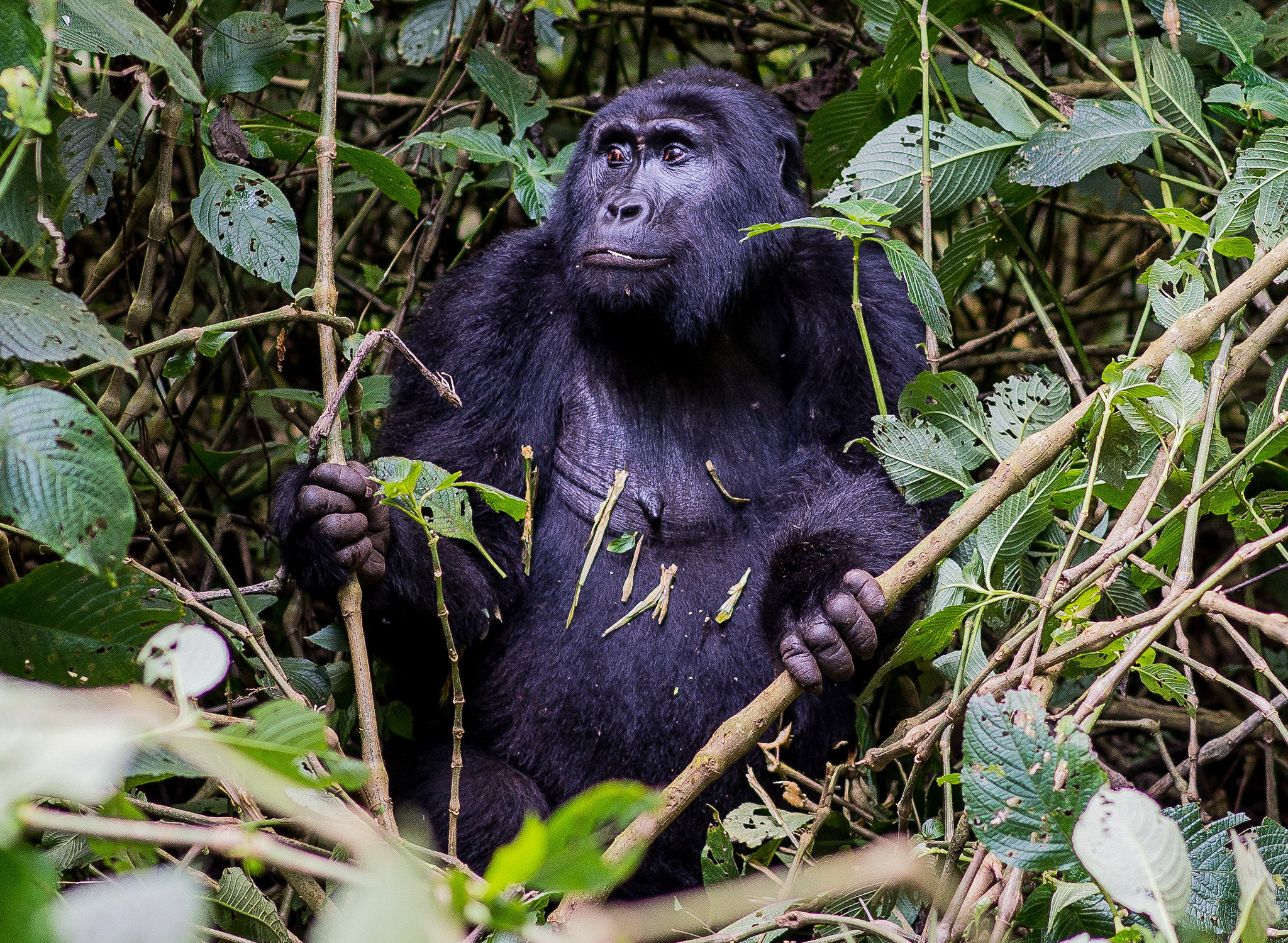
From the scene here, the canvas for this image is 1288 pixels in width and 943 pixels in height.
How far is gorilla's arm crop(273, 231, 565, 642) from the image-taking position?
2.69 metres

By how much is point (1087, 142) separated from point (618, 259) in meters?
1.08

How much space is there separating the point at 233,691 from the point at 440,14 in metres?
2.02

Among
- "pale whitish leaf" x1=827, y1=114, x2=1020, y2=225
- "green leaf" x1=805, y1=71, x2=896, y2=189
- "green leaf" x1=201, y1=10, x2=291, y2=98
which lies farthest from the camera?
"green leaf" x1=805, y1=71, x2=896, y2=189

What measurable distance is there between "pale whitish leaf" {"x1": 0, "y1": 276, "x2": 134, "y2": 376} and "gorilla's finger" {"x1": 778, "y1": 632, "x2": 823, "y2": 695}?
1.21 m

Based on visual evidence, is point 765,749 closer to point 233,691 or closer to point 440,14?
point 233,691

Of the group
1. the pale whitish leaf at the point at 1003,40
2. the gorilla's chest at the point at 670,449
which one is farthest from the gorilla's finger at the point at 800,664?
the pale whitish leaf at the point at 1003,40

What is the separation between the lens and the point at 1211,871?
1.72m

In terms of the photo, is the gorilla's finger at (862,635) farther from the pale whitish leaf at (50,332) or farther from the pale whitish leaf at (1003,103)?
the pale whitish leaf at (50,332)

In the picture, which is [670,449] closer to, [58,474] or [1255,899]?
[58,474]

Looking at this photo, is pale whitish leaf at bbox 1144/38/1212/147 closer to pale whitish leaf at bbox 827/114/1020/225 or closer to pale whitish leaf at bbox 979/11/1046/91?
pale whitish leaf at bbox 979/11/1046/91

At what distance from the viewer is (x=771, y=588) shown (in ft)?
8.68

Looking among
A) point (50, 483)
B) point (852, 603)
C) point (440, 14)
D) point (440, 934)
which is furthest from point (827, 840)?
point (440, 14)

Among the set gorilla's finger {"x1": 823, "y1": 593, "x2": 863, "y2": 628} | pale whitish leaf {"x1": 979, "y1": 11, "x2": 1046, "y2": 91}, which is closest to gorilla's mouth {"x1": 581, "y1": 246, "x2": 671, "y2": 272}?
gorilla's finger {"x1": 823, "y1": 593, "x2": 863, "y2": 628}

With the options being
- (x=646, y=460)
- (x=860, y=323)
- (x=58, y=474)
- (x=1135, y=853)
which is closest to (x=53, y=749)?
(x=58, y=474)
